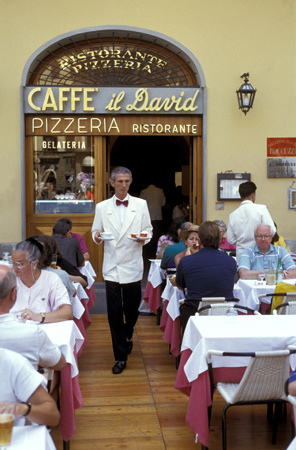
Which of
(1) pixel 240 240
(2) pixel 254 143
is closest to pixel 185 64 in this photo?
(2) pixel 254 143

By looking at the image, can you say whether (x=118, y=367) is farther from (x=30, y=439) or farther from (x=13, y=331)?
(x=30, y=439)

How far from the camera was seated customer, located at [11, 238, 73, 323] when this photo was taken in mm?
3561

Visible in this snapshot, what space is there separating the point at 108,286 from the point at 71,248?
1210 millimetres

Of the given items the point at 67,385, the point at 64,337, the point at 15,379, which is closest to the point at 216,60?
the point at 64,337

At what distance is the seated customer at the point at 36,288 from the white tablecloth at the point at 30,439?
1.54m

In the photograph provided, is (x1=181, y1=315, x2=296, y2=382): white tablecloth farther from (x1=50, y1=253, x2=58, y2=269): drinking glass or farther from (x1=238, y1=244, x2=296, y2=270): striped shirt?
(x1=238, y1=244, x2=296, y2=270): striped shirt

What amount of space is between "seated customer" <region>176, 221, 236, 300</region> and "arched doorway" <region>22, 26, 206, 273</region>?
168 inches

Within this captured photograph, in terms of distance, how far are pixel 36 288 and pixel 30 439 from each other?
1.83 metres

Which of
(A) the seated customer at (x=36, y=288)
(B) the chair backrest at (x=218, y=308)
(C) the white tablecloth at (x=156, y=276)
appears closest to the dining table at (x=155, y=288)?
(C) the white tablecloth at (x=156, y=276)

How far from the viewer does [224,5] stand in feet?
27.3

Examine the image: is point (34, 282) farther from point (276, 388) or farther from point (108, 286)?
point (276, 388)

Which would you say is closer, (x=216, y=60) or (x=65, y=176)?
(x=216, y=60)

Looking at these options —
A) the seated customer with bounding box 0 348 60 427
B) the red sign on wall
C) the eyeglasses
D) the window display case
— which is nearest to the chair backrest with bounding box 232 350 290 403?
the seated customer with bounding box 0 348 60 427

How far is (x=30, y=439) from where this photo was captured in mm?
1915
